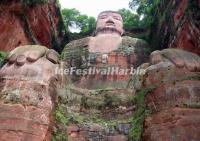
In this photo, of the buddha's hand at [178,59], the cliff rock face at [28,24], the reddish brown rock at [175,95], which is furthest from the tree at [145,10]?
the reddish brown rock at [175,95]

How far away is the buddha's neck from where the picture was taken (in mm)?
12055

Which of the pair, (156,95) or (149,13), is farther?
(149,13)

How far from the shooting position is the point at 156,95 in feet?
22.0

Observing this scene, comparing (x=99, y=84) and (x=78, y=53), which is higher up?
(x=78, y=53)

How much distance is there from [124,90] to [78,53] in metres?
4.08

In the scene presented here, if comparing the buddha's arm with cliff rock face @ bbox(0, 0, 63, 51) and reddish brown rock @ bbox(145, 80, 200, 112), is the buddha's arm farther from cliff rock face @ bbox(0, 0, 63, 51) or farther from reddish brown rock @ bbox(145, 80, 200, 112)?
A: reddish brown rock @ bbox(145, 80, 200, 112)

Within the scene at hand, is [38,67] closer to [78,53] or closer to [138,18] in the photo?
[78,53]

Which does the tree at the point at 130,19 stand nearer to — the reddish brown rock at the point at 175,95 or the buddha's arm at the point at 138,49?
the buddha's arm at the point at 138,49

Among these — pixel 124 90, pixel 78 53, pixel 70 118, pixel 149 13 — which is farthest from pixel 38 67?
pixel 149 13

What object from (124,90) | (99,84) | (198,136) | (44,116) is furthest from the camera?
(99,84)

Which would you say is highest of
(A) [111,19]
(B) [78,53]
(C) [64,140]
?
(A) [111,19]

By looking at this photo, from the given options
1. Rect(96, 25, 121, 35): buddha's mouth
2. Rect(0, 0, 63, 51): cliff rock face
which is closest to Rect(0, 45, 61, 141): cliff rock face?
Rect(0, 0, 63, 51): cliff rock face

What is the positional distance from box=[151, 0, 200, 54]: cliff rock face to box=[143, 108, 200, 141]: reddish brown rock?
306cm

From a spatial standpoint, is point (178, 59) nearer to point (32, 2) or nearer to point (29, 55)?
point (29, 55)
